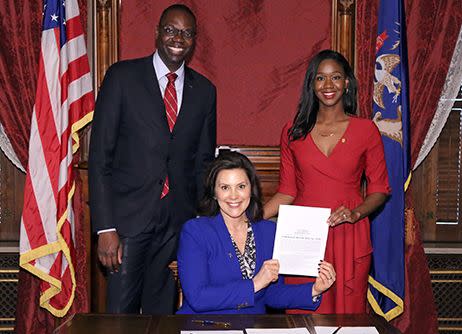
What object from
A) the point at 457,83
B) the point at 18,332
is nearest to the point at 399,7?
the point at 457,83

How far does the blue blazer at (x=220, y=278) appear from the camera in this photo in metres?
2.40

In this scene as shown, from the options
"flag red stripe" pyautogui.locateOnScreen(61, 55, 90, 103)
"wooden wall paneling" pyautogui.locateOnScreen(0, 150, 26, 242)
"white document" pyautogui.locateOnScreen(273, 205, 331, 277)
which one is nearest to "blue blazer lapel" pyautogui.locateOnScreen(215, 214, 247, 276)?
"white document" pyautogui.locateOnScreen(273, 205, 331, 277)

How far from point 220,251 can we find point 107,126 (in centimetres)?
79

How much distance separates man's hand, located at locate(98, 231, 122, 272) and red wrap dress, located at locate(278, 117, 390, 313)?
30.3 inches

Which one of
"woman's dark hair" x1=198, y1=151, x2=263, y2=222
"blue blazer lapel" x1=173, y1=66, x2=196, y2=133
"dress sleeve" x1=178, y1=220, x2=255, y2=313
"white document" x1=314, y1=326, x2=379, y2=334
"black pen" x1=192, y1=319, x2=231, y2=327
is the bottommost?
"white document" x1=314, y1=326, x2=379, y2=334

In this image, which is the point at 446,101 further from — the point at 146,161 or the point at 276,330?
the point at 276,330

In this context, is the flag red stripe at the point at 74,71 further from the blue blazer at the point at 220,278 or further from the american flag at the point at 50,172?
the blue blazer at the point at 220,278

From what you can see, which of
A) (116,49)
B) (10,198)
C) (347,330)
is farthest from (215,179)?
(10,198)

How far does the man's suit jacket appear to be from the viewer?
9.60ft

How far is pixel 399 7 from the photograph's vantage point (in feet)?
12.8

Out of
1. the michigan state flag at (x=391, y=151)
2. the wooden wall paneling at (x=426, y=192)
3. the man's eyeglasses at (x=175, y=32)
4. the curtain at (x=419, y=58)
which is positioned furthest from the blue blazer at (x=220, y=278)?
the wooden wall paneling at (x=426, y=192)

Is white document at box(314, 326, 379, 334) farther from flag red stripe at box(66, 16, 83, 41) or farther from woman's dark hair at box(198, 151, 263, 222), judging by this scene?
flag red stripe at box(66, 16, 83, 41)

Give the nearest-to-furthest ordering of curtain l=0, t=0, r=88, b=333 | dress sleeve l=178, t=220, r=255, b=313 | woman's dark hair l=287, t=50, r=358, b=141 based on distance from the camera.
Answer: dress sleeve l=178, t=220, r=255, b=313 → woman's dark hair l=287, t=50, r=358, b=141 → curtain l=0, t=0, r=88, b=333

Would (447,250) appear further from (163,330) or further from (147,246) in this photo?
(163,330)
